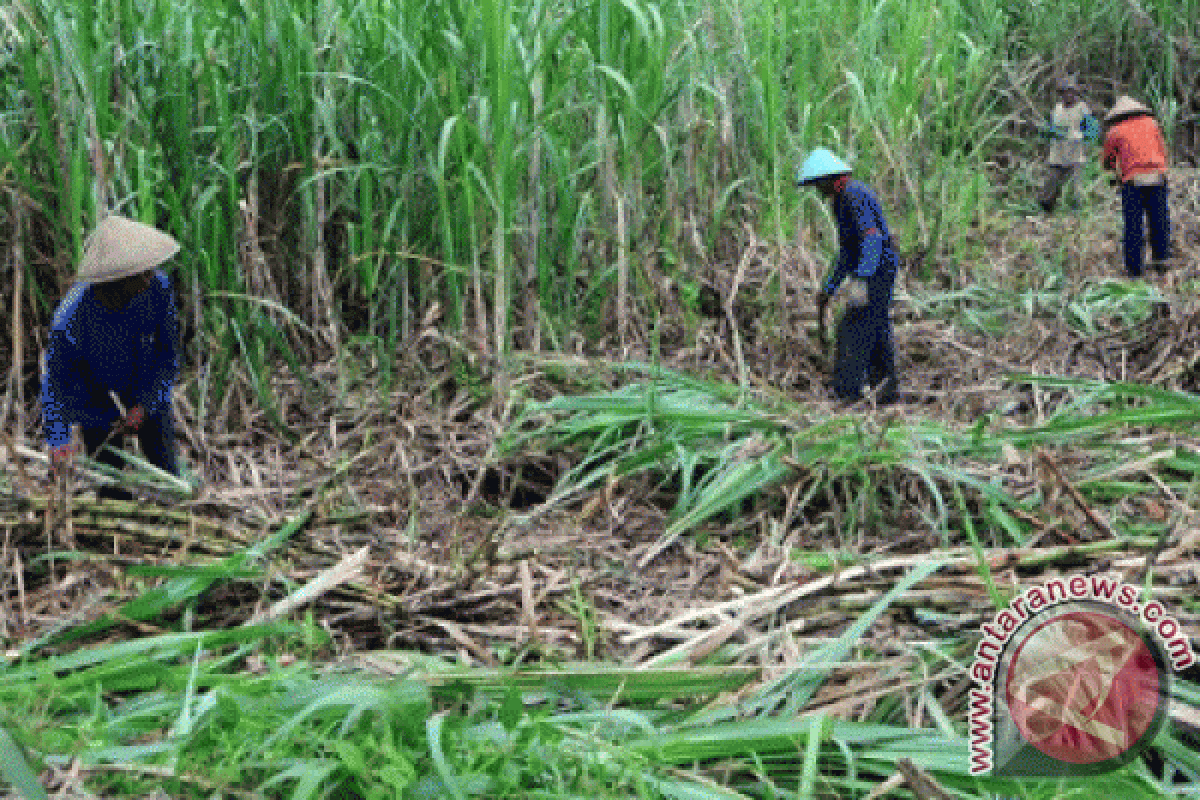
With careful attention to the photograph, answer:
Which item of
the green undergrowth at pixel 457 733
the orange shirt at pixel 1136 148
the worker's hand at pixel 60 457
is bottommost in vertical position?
the orange shirt at pixel 1136 148

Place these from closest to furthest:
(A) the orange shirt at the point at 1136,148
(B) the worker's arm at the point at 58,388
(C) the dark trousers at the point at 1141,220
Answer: (B) the worker's arm at the point at 58,388 < (C) the dark trousers at the point at 1141,220 < (A) the orange shirt at the point at 1136,148

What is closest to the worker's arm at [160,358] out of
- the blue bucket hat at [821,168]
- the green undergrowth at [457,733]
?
the green undergrowth at [457,733]

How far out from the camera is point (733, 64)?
504 cm

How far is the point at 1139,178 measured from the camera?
23.1ft

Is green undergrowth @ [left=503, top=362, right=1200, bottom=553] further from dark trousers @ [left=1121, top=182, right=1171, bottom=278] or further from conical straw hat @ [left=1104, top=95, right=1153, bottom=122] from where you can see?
conical straw hat @ [left=1104, top=95, right=1153, bottom=122]

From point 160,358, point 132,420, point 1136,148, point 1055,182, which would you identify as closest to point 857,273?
point 160,358

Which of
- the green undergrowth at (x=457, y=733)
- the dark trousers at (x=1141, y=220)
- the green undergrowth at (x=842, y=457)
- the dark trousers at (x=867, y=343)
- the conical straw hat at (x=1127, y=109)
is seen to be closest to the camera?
the green undergrowth at (x=457, y=733)

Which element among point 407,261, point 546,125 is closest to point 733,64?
point 546,125

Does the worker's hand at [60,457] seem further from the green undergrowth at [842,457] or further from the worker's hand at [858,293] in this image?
the worker's hand at [858,293]

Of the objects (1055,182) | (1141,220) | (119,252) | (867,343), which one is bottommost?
(1055,182)

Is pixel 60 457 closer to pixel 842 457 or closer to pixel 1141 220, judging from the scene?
pixel 842 457

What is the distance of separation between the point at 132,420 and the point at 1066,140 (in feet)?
24.6

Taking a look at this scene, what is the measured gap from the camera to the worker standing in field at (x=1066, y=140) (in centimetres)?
891

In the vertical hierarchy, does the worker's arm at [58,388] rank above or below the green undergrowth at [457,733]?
above
